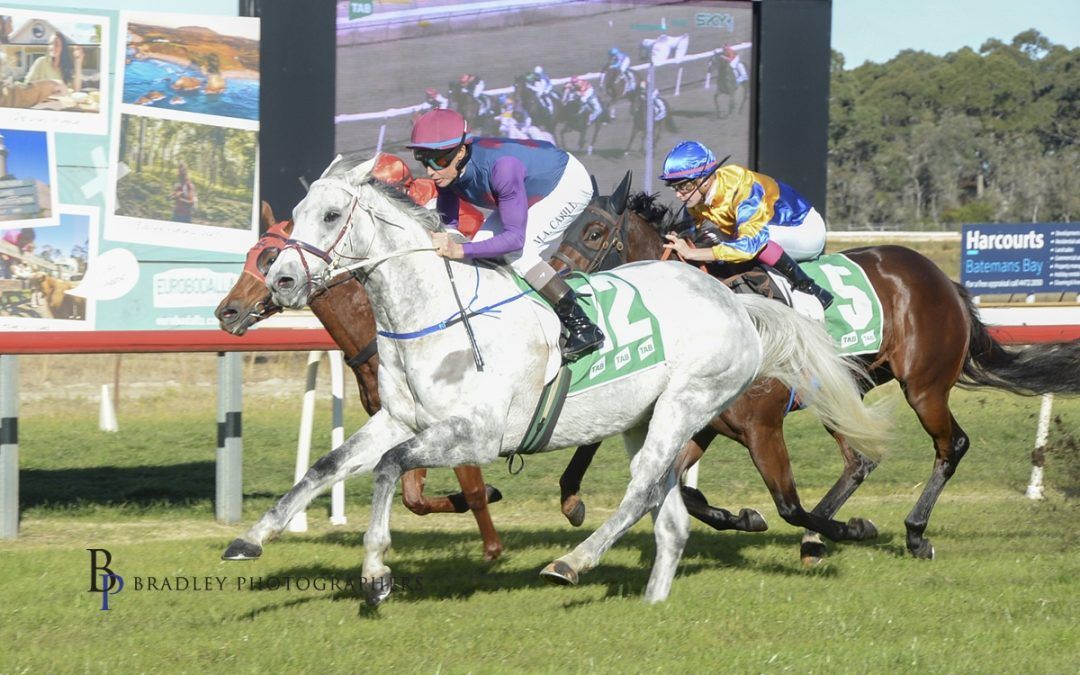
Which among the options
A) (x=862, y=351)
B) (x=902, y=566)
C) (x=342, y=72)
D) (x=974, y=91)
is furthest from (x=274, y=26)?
(x=974, y=91)

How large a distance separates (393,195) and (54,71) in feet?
15.4

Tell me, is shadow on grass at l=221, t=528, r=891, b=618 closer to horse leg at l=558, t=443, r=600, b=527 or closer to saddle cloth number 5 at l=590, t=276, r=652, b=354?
horse leg at l=558, t=443, r=600, b=527

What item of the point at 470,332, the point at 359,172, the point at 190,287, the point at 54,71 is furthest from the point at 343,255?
the point at 54,71

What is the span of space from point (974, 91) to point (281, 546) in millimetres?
58056

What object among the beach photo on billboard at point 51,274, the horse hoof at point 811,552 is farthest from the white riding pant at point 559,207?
the beach photo on billboard at point 51,274

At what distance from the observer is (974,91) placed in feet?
196

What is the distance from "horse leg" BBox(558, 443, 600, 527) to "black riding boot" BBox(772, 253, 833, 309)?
125 centimetres

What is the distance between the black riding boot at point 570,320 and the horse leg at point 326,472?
0.70 meters

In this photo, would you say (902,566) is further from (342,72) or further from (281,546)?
(342,72)

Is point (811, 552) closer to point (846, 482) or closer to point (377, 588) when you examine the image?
point (846, 482)

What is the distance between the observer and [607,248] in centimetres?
636

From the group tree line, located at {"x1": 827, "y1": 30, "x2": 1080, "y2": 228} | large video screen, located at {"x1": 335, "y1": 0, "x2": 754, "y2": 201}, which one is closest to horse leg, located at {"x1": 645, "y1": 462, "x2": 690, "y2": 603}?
large video screen, located at {"x1": 335, "y1": 0, "x2": 754, "y2": 201}

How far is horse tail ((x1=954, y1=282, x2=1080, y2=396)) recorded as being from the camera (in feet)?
24.0

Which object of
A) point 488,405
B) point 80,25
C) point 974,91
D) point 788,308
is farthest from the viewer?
point 974,91
